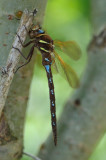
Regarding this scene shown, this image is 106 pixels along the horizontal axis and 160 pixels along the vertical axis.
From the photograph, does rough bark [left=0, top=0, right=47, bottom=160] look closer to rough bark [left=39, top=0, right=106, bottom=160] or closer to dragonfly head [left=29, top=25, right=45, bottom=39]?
dragonfly head [left=29, top=25, right=45, bottom=39]

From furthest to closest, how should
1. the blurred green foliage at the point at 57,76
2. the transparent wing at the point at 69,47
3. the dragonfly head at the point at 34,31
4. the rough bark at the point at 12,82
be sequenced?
the blurred green foliage at the point at 57,76 → the transparent wing at the point at 69,47 → the dragonfly head at the point at 34,31 → the rough bark at the point at 12,82

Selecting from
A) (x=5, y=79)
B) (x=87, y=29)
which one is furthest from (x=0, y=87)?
(x=87, y=29)

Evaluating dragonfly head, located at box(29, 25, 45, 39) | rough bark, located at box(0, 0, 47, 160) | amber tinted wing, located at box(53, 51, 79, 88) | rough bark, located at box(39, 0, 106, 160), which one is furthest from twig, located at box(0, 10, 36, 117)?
rough bark, located at box(39, 0, 106, 160)

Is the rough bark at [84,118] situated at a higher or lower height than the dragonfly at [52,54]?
lower

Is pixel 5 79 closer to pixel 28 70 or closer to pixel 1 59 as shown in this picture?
pixel 1 59

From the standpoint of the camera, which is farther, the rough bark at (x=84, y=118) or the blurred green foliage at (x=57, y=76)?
the blurred green foliage at (x=57, y=76)

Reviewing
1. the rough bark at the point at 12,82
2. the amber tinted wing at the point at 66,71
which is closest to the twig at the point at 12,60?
the rough bark at the point at 12,82

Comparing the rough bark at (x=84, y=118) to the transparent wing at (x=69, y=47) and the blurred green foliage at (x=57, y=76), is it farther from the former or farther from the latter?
the blurred green foliage at (x=57, y=76)
